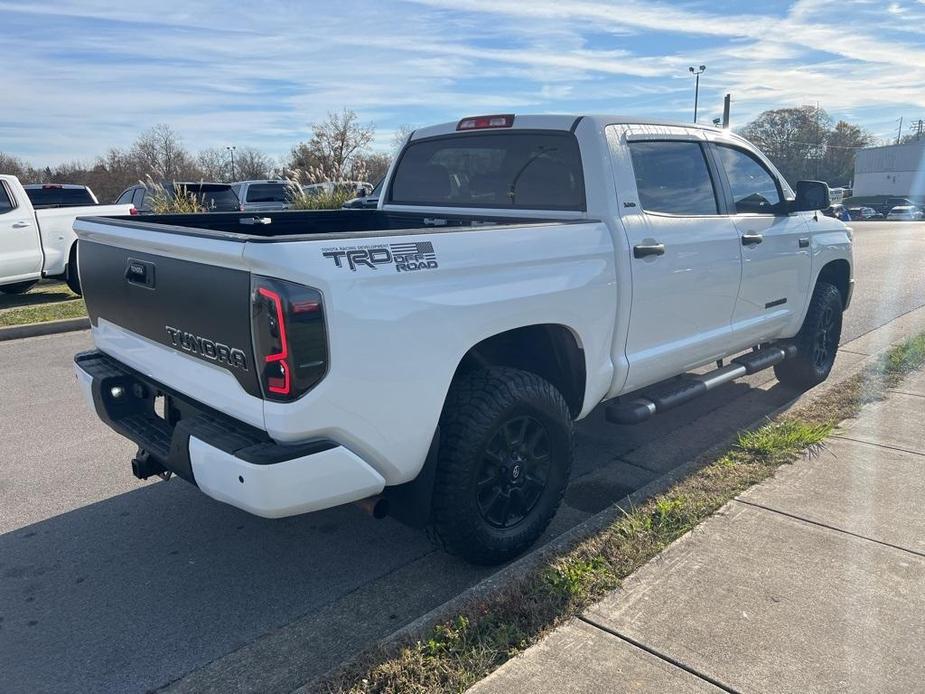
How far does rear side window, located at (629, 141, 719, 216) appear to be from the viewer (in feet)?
13.6

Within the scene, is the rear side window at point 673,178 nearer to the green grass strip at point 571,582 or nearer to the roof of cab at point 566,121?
the roof of cab at point 566,121

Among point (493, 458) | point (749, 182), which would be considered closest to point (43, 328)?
point (493, 458)

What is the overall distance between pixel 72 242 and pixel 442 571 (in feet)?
32.9

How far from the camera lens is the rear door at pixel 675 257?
3.93 m

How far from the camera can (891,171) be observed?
8256 cm

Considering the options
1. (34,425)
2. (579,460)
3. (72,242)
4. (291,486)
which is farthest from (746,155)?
(72,242)

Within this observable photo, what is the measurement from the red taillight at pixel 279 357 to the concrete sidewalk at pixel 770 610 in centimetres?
119

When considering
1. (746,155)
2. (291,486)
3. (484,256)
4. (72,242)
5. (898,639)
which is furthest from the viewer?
(72,242)

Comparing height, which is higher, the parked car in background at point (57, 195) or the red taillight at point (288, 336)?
the parked car in background at point (57, 195)

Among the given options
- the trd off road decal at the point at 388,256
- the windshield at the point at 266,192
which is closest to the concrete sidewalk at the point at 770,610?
the trd off road decal at the point at 388,256

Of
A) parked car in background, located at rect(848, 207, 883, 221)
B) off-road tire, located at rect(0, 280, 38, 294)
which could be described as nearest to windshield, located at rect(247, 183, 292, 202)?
off-road tire, located at rect(0, 280, 38, 294)

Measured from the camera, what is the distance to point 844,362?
23.1ft

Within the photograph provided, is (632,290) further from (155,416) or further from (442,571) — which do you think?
(155,416)

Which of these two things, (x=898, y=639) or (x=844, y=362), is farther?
(x=844, y=362)
